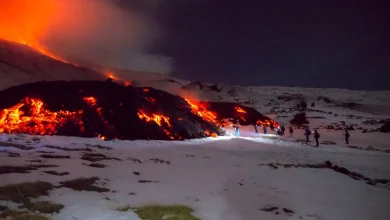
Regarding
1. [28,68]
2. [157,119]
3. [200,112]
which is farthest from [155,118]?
[28,68]

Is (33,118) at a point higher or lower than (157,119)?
lower

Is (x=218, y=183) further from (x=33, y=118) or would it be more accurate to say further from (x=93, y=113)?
(x=33, y=118)

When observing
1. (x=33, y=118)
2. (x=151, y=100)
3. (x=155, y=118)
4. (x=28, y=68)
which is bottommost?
(x=33, y=118)

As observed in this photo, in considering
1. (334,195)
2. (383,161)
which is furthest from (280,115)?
(334,195)

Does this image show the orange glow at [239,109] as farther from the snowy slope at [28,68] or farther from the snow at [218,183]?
the snow at [218,183]

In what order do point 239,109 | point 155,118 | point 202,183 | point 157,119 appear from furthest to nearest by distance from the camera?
point 239,109, point 155,118, point 157,119, point 202,183

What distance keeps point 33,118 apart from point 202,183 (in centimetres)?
2323

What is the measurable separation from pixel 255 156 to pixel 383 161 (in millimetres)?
11375

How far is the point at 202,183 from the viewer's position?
15.7m

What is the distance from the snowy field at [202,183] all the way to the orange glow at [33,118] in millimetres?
4384

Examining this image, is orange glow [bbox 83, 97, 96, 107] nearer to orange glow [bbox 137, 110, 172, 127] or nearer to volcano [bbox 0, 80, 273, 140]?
volcano [bbox 0, 80, 273, 140]

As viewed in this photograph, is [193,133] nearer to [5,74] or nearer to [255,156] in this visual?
[255,156]

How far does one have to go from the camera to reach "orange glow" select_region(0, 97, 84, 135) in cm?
2995

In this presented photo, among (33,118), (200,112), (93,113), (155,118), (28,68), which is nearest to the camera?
(33,118)
